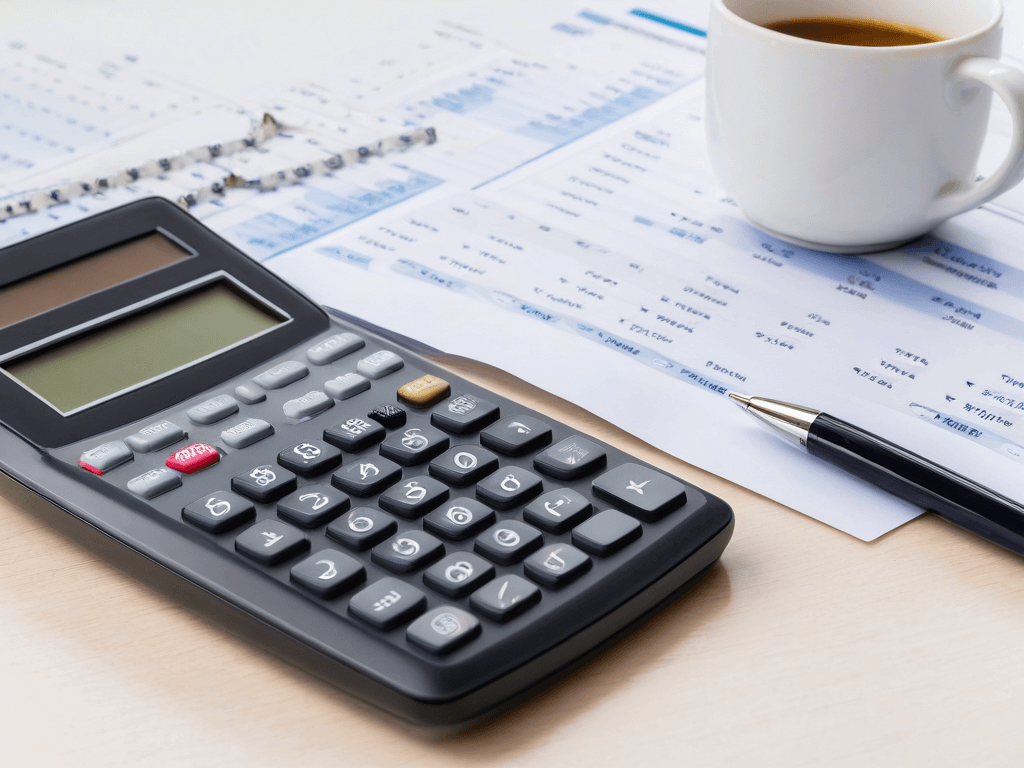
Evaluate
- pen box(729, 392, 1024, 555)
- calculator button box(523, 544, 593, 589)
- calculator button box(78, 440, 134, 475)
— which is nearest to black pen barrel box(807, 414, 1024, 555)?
pen box(729, 392, 1024, 555)

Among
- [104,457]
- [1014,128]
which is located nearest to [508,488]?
[104,457]

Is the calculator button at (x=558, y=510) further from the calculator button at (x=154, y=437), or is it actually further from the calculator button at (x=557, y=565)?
the calculator button at (x=154, y=437)

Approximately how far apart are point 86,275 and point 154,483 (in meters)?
0.11

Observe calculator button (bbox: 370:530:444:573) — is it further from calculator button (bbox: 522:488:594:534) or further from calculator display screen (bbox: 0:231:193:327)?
calculator display screen (bbox: 0:231:193:327)

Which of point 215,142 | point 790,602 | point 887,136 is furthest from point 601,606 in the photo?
point 215,142

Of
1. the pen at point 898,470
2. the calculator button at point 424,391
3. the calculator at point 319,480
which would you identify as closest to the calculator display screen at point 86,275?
the calculator at point 319,480

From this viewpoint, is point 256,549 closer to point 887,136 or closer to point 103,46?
point 887,136

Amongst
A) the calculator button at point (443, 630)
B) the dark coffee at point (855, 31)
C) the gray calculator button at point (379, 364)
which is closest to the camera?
the calculator button at point (443, 630)

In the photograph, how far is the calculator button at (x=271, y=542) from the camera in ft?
0.91

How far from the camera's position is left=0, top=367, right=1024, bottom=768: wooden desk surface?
0.83 ft

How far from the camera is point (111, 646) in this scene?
281 millimetres

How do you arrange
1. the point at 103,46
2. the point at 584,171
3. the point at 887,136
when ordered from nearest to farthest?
1. the point at 887,136
2. the point at 584,171
3. the point at 103,46

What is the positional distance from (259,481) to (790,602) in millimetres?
151

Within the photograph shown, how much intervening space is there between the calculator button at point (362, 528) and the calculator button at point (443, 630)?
31 millimetres
